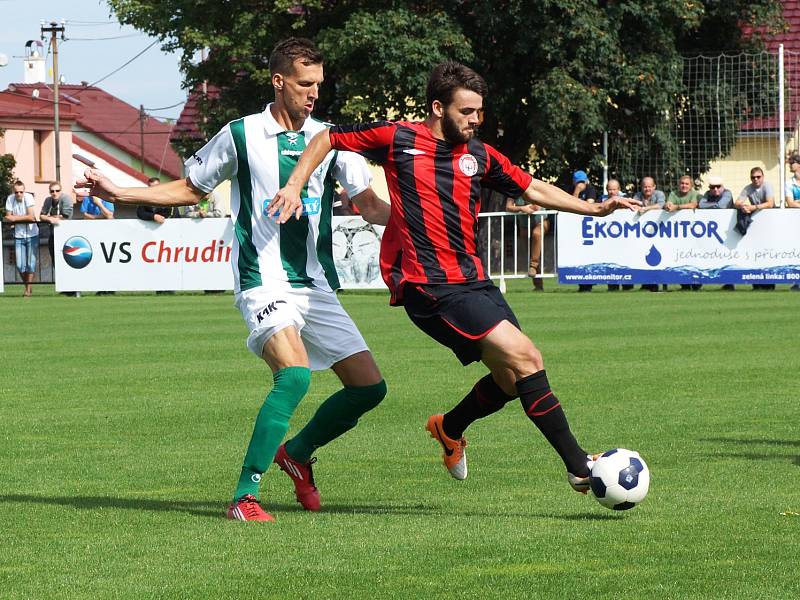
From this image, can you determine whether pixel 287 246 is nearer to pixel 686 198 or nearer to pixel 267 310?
pixel 267 310

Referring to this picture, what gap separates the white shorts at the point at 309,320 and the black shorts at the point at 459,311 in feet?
1.01

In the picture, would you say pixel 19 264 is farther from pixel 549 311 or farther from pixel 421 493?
pixel 421 493

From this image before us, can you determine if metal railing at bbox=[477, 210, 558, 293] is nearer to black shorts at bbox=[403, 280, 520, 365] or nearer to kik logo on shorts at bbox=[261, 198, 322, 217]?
kik logo on shorts at bbox=[261, 198, 322, 217]

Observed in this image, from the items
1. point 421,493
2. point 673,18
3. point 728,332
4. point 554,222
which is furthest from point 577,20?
point 421,493

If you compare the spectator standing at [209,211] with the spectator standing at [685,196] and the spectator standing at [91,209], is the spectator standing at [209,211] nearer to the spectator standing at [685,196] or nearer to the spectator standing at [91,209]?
the spectator standing at [91,209]

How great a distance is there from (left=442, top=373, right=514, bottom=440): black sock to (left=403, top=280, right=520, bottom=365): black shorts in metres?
0.34

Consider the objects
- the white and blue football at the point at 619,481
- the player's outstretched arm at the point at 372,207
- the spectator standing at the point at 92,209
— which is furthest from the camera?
the spectator standing at the point at 92,209

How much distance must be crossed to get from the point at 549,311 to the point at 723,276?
5.07 meters

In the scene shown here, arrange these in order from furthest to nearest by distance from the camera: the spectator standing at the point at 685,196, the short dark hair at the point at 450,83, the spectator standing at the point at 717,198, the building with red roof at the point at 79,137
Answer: the building with red roof at the point at 79,137 → the spectator standing at the point at 685,196 → the spectator standing at the point at 717,198 → the short dark hair at the point at 450,83

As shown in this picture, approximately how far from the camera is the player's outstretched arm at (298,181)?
6578mm

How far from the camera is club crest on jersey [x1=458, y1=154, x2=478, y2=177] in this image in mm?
7008

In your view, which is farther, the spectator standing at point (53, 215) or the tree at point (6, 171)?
the tree at point (6, 171)

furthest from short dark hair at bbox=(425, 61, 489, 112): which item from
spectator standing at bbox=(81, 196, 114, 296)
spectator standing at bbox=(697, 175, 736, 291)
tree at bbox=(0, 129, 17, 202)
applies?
tree at bbox=(0, 129, 17, 202)

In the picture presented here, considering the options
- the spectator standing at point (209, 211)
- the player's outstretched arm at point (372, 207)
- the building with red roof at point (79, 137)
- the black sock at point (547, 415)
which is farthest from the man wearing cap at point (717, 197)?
the building with red roof at point (79, 137)
